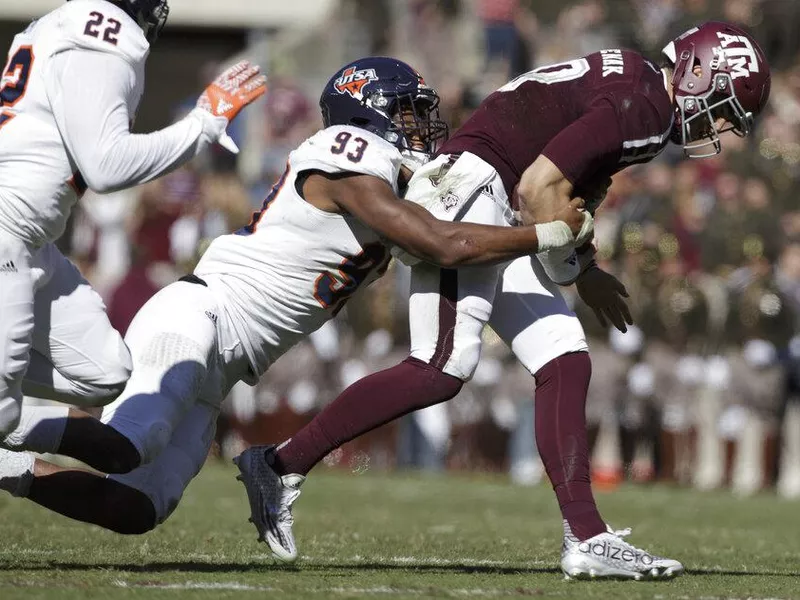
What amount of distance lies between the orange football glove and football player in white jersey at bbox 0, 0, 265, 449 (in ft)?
0.25

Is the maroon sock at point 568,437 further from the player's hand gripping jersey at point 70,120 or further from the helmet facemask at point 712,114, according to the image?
the player's hand gripping jersey at point 70,120

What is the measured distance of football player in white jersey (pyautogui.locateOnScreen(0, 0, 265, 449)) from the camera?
15.2ft

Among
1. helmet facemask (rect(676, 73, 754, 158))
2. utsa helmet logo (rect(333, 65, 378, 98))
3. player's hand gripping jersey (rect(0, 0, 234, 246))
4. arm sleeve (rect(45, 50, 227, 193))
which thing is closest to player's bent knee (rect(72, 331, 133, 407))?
player's hand gripping jersey (rect(0, 0, 234, 246))

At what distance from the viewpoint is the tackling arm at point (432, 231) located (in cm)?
496

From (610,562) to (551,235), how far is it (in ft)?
3.58

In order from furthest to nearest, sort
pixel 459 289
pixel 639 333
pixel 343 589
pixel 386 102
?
pixel 639 333 < pixel 386 102 < pixel 459 289 < pixel 343 589

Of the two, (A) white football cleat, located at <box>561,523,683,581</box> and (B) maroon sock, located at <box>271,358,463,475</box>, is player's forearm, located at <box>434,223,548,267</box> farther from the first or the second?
(A) white football cleat, located at <box>561,523,683,581</box>

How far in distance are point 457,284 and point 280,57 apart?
39.7ft

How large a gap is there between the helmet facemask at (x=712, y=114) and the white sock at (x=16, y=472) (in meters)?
2.47

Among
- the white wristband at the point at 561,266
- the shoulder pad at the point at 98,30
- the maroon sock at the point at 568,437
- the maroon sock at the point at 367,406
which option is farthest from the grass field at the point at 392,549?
the shoulder pad at the point at 98,30

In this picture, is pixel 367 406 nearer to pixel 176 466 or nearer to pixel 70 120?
pixel 176 466

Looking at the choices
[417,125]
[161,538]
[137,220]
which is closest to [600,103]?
[417,125]

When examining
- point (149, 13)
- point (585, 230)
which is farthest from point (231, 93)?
point (585, 230)

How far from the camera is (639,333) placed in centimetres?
1283
